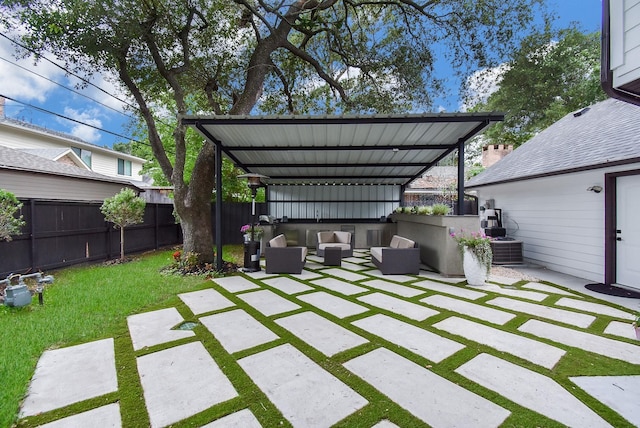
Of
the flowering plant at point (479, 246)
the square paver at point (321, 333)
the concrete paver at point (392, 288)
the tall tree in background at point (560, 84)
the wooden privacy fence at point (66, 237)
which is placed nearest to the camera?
the square paver at point (321, 333)

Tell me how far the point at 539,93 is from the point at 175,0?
14311 mm

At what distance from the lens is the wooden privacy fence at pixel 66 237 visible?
504 cm

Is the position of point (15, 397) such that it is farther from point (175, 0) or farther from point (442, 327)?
point (175, 0)

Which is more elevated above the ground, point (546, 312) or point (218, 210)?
point (218, 210)

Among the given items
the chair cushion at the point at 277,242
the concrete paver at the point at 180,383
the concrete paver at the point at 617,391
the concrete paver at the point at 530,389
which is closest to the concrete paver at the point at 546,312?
the concrete paver at the point at 617,391

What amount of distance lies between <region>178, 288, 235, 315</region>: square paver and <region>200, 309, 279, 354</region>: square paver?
294mm

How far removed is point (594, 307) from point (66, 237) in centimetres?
969

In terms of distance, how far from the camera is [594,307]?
371 centimetres

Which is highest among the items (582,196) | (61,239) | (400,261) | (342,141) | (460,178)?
(342,141)

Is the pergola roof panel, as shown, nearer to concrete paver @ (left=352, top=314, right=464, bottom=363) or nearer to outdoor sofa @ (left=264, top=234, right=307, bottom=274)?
outdoor sofa @ (left=264, top=234, right=307, bottom=274)

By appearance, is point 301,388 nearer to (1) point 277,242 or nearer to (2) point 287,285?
Answer: (2) point 287,285

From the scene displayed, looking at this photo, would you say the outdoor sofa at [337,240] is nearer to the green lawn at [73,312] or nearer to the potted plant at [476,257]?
the potted plant at [476,257]

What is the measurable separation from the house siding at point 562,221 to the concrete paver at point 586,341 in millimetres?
3188

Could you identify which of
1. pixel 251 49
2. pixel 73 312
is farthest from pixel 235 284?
pixel 251 49
